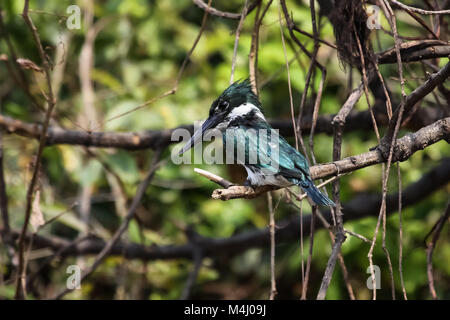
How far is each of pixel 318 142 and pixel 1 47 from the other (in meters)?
2.23

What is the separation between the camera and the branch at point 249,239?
3.39 metres

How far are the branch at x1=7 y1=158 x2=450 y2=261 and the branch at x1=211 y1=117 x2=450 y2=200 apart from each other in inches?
47.8

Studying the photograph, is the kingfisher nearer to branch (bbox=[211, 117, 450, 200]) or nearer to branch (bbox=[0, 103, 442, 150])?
branch (bbox=[211, 117, 450, 200])

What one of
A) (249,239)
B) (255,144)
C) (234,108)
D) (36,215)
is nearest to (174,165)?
(249,239)

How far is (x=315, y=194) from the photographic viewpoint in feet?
6.81

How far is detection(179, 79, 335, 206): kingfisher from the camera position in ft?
7.00

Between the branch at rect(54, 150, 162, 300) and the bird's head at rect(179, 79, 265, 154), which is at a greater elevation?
the bird's head at rect(179, 79, 265, 154)

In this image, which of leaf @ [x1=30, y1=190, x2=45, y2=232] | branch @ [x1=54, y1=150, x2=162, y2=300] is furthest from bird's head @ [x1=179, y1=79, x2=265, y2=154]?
leaf @ [x1=30, y1=190, x2=45, y2=232]

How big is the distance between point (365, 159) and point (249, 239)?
69.4 inches

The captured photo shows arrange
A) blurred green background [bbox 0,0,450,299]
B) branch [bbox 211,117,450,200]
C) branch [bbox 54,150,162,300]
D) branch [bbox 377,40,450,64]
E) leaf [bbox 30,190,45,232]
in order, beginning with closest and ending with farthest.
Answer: branch [bbox 211,117,450,200] → branch [bbox 377,40,450,64] → leaf [bbox 30,190,45,232] → branch [bbox 54,150,162,300] → blurred green background [bbox 0,0,450,299]

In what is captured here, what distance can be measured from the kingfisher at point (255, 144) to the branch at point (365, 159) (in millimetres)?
102

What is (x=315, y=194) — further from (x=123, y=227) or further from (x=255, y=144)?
(x=123, y=227)
